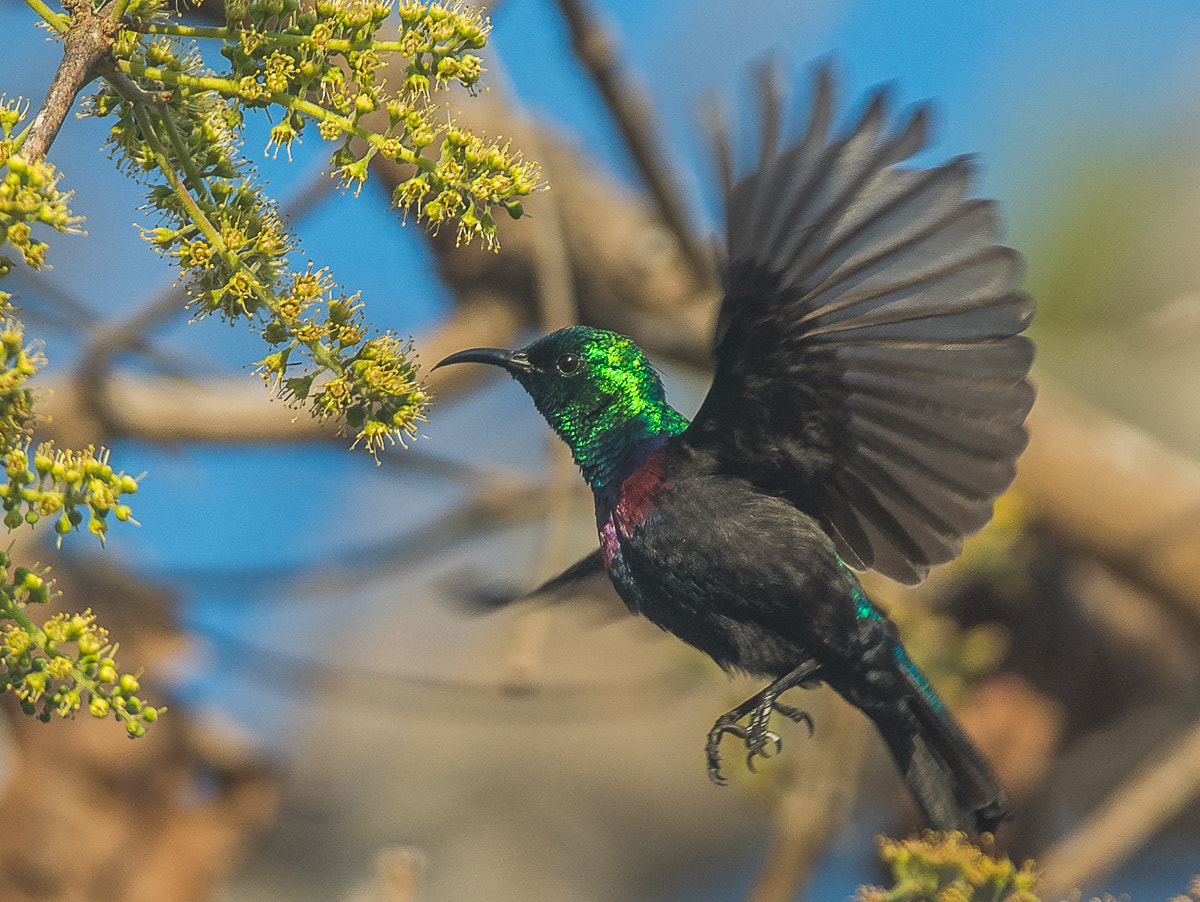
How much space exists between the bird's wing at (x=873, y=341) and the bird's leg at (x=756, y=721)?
273 millimetres

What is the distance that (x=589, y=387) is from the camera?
7.88 feet

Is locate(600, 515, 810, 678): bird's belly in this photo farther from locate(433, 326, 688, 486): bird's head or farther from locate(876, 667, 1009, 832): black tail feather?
locate(876, 667, 1009, 832): black tail feather

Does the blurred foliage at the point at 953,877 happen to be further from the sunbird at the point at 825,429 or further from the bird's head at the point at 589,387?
the bird's head at the point at 589,387

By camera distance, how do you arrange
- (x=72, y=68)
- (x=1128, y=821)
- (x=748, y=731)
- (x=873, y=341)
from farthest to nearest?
(x=1128, y=821) < (x=748, y=731) < (x=873, y=341) < (x=72, y=68)

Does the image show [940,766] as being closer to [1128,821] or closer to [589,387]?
[589,387]

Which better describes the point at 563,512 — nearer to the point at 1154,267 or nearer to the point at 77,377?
the point at 77,377

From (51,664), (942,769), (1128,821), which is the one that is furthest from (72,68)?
(1128,821)

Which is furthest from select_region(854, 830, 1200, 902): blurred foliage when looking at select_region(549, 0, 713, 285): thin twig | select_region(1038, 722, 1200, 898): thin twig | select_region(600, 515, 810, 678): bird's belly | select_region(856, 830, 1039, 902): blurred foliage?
select_region(549, 0, 713, 285): thin twig

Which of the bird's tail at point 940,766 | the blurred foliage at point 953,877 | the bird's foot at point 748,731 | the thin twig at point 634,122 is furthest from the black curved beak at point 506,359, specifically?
the thin twig at point 634,122

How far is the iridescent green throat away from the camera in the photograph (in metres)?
2.39

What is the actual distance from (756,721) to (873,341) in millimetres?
708

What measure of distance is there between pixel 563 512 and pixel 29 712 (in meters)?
1.75

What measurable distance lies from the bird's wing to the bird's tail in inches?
13.5

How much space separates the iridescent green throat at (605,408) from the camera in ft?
7.85
